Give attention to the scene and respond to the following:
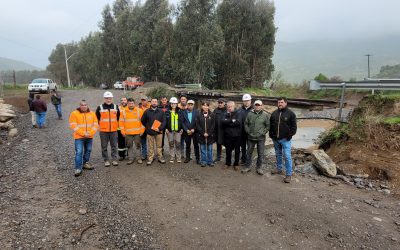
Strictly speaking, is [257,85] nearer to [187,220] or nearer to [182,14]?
[182,14]

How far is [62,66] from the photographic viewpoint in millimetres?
87500

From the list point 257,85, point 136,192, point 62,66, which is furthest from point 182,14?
point 62,66

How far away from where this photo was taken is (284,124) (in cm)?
832

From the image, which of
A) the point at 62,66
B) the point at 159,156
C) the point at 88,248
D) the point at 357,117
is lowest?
the point at 88,248

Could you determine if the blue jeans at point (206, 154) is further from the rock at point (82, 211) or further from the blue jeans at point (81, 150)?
the rock at point (82, 211)

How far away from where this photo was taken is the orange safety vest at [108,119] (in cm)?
904

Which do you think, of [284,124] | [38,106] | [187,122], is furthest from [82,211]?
[38,106]

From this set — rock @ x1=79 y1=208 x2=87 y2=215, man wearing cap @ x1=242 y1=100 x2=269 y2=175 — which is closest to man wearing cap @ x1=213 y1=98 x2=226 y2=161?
man wearing cap @ x1=242 y1=100 x2=269 y2=175

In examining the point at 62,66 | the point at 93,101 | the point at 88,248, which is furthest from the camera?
the point at 62,66

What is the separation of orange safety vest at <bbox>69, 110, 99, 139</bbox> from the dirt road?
1.12 m

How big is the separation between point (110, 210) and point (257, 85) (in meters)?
42.1

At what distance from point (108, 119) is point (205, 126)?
2778 millimetres

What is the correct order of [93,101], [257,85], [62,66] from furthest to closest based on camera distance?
[62,66]
[257,85]
[93,101]

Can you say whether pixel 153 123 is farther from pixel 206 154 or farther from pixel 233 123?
pixel 233 123
